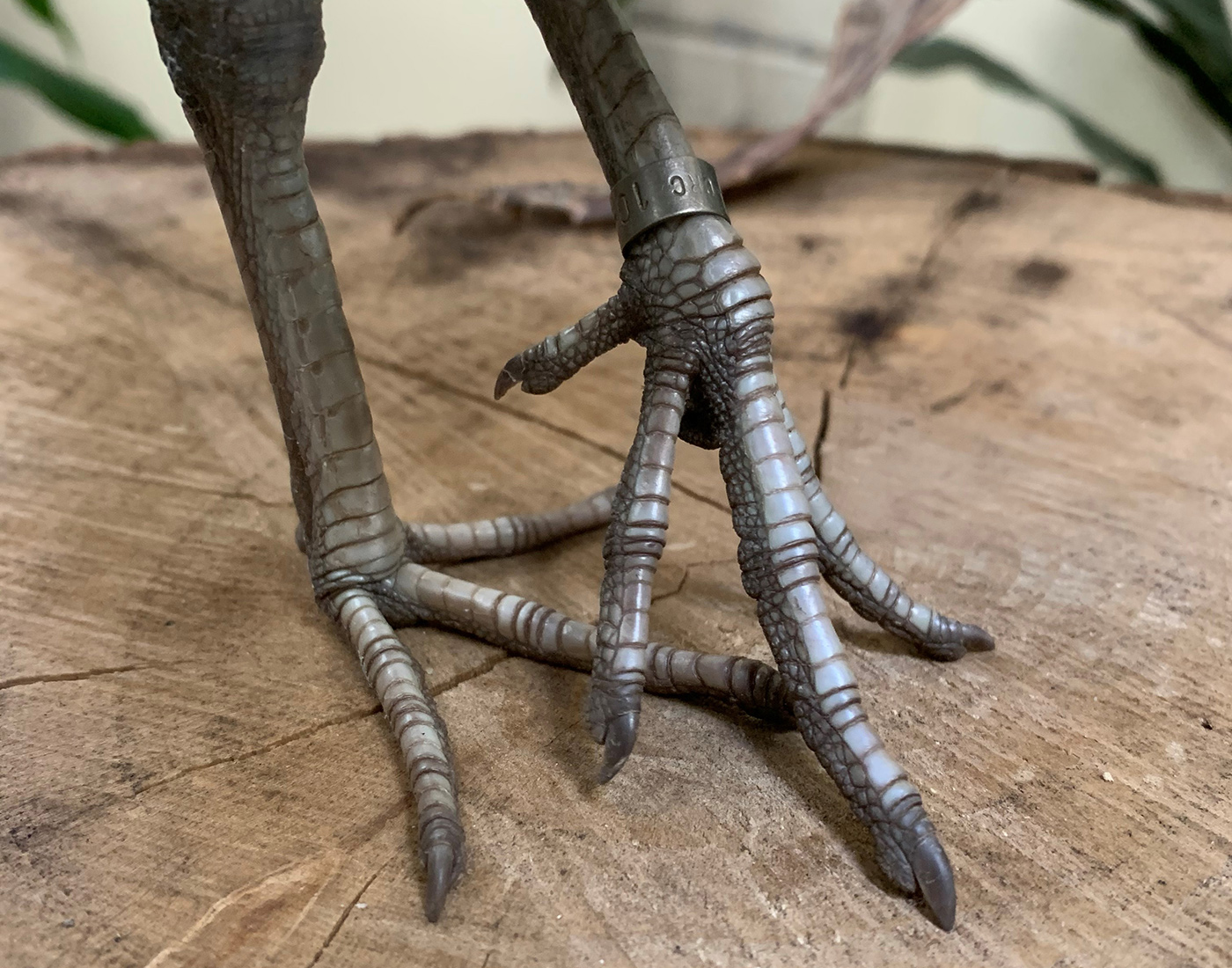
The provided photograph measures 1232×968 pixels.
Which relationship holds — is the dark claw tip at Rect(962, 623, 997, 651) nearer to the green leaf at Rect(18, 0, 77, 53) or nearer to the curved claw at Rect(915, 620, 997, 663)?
the curved claw at Rect(915, 620, 997, 663)

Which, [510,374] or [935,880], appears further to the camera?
[510,374]

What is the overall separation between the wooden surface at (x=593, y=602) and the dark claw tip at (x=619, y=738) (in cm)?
4

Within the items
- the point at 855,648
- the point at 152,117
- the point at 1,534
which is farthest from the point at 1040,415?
the point at 152,117

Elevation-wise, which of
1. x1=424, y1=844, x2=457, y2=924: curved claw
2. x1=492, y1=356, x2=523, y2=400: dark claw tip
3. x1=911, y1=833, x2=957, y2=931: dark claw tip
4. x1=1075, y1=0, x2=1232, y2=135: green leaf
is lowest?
x1=424, y1=844, x2=457, y2=924: curved claw

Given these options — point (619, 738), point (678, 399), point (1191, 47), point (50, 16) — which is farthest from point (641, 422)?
point (50, 16)

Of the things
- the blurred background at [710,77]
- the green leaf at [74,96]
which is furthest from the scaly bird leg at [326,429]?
the blurred background at [710,77]

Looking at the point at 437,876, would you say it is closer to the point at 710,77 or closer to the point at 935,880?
the point at 935,880

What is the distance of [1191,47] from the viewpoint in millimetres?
1753

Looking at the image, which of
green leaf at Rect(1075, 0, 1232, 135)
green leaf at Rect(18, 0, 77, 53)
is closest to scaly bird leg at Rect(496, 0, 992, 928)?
green leaf at Rect(1075, 0, 1232, 135)

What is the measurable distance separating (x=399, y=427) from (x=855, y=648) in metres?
0.56

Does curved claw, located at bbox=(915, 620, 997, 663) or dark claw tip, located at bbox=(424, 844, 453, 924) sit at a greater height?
curved claw, located at bbox=(915, 620, 997, 663)

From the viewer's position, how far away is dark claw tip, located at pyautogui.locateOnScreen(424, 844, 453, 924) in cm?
57

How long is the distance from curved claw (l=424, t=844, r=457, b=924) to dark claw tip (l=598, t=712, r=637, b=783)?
0.11 metres

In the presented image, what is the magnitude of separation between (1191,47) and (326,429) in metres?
1.74
